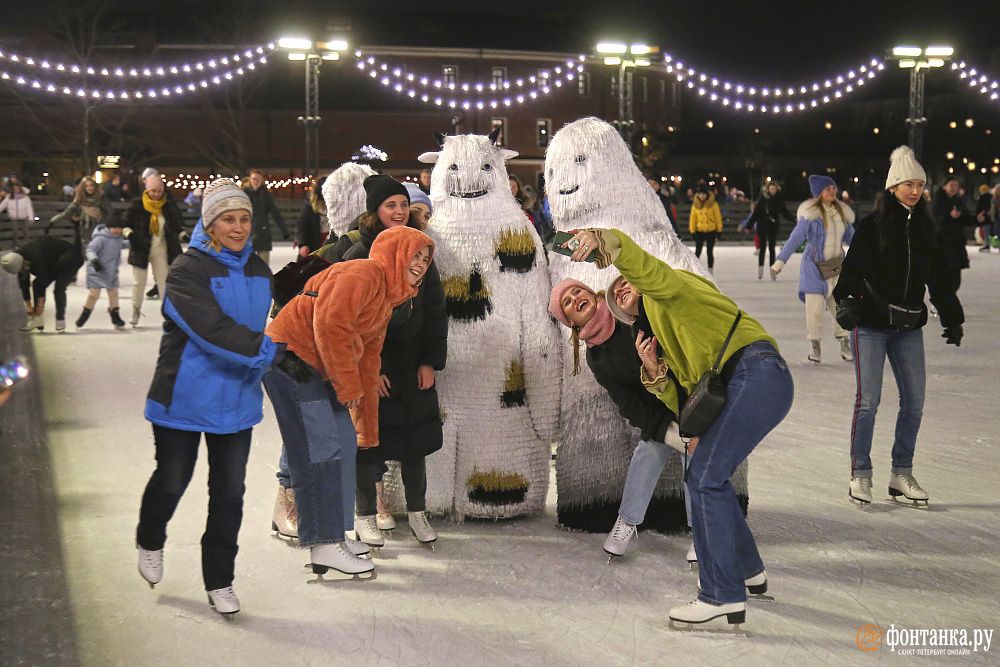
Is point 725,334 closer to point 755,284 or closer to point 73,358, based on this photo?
point 73,358

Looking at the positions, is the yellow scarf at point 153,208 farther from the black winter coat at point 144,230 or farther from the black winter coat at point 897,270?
the black winter coat at point 897,270

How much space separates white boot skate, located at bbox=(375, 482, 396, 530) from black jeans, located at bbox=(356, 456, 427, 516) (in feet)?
0.28

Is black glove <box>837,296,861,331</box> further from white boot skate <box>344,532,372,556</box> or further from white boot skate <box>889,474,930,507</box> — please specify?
white boot skate <box>344,532,372,556</box>

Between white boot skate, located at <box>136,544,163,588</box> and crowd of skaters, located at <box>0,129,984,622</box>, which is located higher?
crowd of skaters, located at <box>0,129,984,622</box>

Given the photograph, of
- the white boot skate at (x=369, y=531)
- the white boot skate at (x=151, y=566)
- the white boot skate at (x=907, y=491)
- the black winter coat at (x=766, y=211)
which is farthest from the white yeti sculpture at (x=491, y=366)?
the black winter coat at (x=766, y=211)

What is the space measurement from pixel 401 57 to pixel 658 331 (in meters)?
46.8

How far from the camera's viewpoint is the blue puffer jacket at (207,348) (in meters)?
3.37

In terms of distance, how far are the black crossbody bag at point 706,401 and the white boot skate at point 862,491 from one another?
1896 mm

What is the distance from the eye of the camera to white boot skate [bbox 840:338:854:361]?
894 cm

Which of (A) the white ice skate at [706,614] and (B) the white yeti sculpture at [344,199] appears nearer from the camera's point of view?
(A) the white ice skate at [706,614]

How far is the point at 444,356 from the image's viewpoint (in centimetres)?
A: 427

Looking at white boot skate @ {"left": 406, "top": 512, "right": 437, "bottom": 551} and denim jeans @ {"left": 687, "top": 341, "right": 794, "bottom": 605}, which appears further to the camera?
white boot skate @ {"left": 406, "top": 512, "right": 437, "bottom": 551}

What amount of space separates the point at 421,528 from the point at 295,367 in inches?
41.0

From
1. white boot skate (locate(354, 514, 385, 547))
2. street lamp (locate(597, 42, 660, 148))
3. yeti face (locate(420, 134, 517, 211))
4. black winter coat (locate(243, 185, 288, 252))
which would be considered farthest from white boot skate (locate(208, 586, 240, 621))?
street lamp (locate(597, 42, 660, 148))
